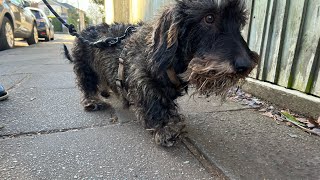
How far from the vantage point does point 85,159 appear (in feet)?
6.17

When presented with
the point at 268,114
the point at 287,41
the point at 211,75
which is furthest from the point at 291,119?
the point at 211,75

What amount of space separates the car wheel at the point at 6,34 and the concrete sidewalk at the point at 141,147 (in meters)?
6.56

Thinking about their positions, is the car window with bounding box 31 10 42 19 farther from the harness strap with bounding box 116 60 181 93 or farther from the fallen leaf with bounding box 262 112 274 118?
the fallen leaf with bounding box 262 112 274 118

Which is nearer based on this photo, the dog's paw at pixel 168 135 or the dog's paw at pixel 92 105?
the dog's paw at pixel 168 135

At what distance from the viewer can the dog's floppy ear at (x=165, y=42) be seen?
193 cm

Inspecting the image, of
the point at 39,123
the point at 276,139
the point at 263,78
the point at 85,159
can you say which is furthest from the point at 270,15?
the point at 39,123

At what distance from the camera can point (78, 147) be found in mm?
2055

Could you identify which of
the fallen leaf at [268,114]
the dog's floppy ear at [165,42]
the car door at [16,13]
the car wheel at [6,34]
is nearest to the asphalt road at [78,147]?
the dog's floppy ear at [165,42]

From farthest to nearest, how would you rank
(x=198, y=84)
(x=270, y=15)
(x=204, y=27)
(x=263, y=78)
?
(x=263, y=78) < (x=270, y=15) < (x=198, y=84) < (x=204, y=27)

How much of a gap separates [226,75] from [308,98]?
4.50 ft

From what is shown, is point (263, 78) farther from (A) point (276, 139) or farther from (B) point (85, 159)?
(B) point (85, 159)

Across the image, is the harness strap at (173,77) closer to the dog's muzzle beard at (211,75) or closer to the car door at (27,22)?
the dog's muzzle beard at (211,75)

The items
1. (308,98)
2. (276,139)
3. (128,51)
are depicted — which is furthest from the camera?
(308,98)

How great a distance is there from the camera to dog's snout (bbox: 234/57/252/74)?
64.6 inches
